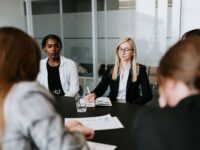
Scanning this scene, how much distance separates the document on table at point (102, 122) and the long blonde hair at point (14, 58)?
87 cm

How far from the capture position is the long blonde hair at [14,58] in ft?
3.11

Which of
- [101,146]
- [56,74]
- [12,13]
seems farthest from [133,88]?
[12,13]

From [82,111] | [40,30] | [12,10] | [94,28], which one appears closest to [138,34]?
[94,28]

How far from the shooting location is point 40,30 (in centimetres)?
490

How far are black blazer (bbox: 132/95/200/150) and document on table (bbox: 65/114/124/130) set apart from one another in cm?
79

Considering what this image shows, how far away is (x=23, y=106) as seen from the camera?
0.91 m

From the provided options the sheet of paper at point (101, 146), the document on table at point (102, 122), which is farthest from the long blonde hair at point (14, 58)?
the document on table at point (102, 122)

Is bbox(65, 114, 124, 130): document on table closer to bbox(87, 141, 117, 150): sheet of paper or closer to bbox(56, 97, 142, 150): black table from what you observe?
bbox(56, 97, 142, 150): black table

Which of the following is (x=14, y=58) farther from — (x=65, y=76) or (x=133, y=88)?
(x=65, y=76)

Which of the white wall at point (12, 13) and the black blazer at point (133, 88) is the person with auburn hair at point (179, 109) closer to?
the black blazer at point (133, 88)

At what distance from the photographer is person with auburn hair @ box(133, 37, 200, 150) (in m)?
0.92

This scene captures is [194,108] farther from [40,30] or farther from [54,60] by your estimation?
[40,30]

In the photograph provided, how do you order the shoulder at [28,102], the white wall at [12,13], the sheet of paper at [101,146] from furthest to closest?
the white wall at [12,13] → the sheet of paper at [101,146] → the shoulder at [28,102]

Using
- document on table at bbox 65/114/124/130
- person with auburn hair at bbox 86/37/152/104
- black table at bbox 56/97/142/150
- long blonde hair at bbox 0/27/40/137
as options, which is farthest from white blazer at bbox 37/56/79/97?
long blonde hair at bbox 0/27/40/137
